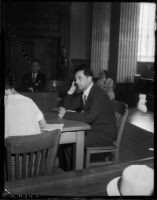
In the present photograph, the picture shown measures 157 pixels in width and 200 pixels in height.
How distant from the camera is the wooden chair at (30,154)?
1.21 metres

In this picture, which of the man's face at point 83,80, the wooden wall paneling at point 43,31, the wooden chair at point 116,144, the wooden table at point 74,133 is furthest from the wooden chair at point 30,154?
the wooden wall paneling at point 43,31

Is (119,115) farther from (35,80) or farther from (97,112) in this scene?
(35,80)

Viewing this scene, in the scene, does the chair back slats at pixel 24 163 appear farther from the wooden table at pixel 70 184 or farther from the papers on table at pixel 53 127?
the papers on table at pixel 53 127

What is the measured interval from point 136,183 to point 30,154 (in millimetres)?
647

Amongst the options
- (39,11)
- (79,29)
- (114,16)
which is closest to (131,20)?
(114,16)

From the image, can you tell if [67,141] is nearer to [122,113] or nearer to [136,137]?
[122,113]

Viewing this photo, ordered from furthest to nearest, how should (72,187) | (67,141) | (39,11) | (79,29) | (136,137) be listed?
(79,29) → (39,11) → (136,137) → (67,141) → (72,187)

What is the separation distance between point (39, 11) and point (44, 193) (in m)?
6.94

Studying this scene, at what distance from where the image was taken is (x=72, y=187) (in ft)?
2.78

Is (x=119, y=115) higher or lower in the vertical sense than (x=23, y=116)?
lower

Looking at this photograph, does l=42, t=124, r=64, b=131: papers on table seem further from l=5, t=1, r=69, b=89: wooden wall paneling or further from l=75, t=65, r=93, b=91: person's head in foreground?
l=5, t=1, r=69, b=89: wooden wall paneling

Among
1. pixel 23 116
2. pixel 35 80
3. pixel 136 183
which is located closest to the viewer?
pixel 136 183

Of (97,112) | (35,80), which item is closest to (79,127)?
(97,112)

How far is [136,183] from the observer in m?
0.75
